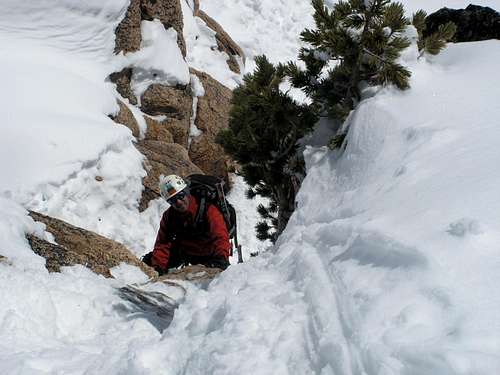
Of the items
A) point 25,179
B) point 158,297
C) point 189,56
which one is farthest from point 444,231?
point 189,56

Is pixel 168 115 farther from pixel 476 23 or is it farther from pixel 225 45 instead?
pixel 476 23

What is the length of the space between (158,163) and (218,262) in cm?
630

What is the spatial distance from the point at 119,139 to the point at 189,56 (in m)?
8.79

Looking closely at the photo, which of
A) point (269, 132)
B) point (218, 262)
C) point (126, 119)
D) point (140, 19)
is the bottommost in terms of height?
point (218, 262)

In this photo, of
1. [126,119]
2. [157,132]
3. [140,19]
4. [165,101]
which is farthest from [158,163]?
[140,19]

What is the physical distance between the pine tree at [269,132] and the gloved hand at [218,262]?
3.58ft

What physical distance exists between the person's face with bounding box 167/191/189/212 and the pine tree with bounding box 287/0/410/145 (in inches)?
78.7

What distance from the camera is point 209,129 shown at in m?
16.4

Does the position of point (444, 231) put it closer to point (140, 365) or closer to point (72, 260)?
point (140, 365)

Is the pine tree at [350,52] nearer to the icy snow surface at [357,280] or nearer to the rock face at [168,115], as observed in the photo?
the icy snow surface at [357,280]

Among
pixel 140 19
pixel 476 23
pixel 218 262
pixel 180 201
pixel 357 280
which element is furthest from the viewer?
pixel 140 19

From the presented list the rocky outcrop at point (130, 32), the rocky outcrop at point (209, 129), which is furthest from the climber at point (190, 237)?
the rocky outcrop at point (130, 32)

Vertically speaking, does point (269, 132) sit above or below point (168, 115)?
below

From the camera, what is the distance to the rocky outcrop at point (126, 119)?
12344 mm
